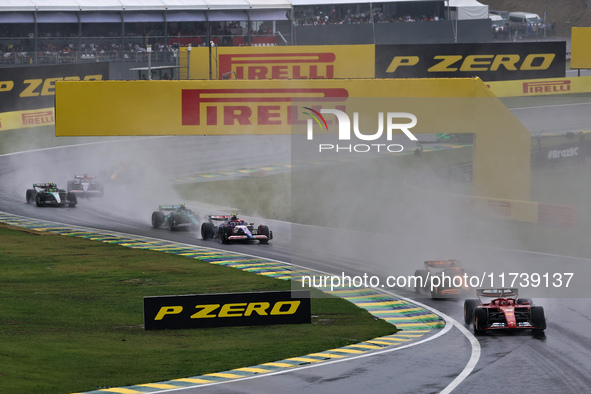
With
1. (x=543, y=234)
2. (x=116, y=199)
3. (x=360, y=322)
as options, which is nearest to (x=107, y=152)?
(x=116, y=199)

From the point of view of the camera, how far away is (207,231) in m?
35.7

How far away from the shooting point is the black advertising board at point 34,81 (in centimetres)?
5425

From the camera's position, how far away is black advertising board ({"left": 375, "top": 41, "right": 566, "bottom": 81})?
56.4 m

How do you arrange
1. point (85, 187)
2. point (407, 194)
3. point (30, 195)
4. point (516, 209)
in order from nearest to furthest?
point (516, 209) → point (407, 194) → point (30, 195) → point (85, 187)

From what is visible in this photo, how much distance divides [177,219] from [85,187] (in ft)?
28.0

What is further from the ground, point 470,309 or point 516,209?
point 516,209

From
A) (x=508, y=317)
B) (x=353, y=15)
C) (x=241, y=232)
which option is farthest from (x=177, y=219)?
(x=353, y=15)

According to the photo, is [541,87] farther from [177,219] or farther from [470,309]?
[470,309]

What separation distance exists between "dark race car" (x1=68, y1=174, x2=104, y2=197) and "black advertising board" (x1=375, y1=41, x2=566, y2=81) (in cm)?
2002

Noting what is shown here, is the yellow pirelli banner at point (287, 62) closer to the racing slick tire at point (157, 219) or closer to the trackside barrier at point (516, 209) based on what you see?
the racing slick tire at point (157, 219)

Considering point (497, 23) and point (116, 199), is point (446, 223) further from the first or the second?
point (497, 23)

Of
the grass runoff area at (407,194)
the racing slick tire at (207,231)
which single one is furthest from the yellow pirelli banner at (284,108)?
the racing slick tire at (207,231)

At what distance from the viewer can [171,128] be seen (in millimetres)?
35031

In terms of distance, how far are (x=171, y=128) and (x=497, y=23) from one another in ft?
188
